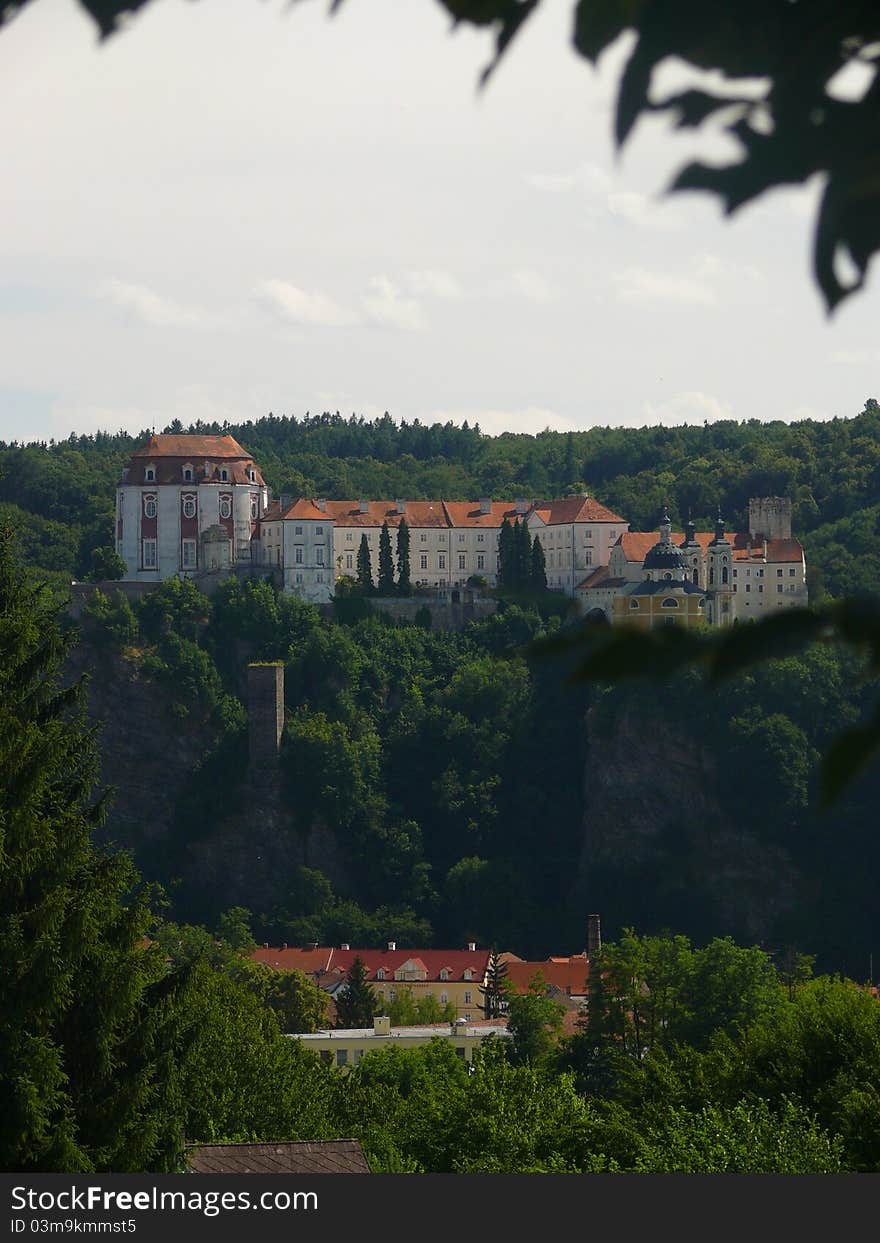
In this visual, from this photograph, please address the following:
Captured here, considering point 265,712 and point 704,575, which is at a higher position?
point 704,575

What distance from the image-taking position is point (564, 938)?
122125 mm

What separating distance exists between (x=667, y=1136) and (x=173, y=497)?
9518 centimetres

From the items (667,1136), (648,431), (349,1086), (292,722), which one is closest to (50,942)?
(667,1136)

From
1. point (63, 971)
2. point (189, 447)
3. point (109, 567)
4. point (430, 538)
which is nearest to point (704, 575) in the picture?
point (430, 538)

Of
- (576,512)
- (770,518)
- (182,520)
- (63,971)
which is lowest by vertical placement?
(63,971)

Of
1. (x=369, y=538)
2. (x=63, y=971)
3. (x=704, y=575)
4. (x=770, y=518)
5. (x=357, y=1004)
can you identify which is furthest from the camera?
(x=770, y=518)

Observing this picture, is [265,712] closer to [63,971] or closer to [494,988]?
[494,988]

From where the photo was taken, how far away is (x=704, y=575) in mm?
124125

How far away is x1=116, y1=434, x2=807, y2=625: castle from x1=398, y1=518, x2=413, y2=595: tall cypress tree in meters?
1.10

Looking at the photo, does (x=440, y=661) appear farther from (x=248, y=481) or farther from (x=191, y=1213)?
(x=191, y=1213)

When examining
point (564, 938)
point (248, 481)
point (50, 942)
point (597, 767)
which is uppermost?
point (248, 481)

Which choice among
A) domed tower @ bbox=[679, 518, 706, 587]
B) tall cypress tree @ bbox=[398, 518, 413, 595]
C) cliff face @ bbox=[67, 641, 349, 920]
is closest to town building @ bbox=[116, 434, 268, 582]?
A: cliff face @ bbox=[67, 641, 349, 920]

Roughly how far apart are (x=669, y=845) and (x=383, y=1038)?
31924 mm

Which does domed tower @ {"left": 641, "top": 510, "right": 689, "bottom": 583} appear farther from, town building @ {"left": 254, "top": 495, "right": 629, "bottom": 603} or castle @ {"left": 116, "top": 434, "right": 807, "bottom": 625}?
town building @ {"left": 254, "top": 495, "right": 629, "bottom": 603}
